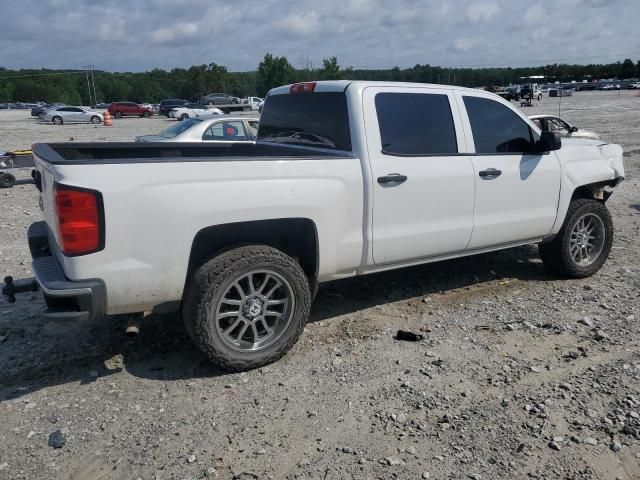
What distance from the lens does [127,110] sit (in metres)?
57.2

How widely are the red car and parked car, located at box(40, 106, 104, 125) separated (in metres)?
8.87

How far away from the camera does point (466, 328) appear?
4.82 m

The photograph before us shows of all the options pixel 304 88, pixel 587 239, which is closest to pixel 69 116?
pixel 304 88

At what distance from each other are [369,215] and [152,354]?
1.97 metres

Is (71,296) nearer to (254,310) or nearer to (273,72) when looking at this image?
(254,310)

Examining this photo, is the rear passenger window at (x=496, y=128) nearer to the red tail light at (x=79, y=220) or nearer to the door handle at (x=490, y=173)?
the door handle at (x=490, y=173)

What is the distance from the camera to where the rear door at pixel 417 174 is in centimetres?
446

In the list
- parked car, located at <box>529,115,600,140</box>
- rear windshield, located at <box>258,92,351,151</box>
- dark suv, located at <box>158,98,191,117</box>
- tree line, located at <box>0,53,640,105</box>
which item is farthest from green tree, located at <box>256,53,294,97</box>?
rear windshield, located at <box>258,92,351,151</box>

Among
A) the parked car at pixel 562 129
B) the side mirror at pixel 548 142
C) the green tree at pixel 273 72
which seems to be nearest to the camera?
the side mirror at pixel 548 142

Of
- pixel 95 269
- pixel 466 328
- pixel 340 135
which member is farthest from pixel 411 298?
pixel 95 269

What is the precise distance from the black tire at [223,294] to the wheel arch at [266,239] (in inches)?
4.8

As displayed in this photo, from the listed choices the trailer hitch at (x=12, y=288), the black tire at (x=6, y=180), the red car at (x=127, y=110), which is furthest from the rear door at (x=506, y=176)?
the red car at (x=127, y=110)

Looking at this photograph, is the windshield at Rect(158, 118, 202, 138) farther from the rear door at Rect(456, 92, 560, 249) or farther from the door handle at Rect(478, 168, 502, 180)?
the door handle at Rect(478, 168, 502, 180)

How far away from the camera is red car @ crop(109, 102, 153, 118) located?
56656 mm
